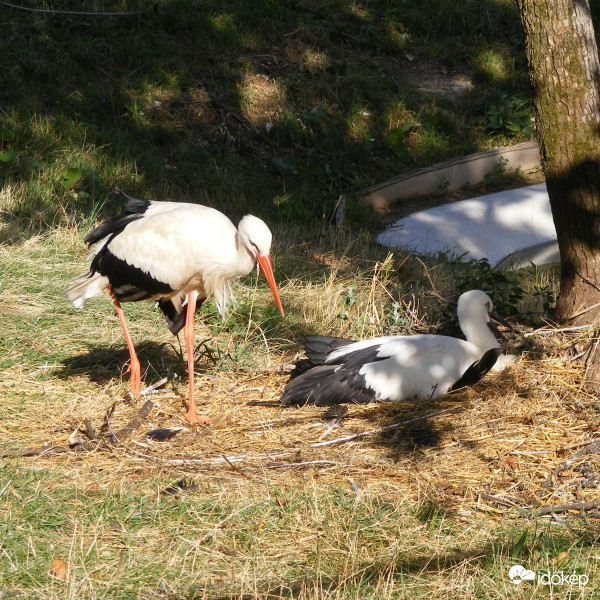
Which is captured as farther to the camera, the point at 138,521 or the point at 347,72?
the point at 347,72

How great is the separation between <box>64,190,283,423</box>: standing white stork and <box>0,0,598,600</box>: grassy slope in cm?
47

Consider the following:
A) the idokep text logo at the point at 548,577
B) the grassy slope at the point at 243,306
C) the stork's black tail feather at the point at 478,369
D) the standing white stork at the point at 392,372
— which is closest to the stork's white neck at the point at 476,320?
the standing white stork at the point at 392,372

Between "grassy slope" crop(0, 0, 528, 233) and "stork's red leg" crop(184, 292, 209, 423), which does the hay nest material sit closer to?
"stork's red leg" crop(184, 292, 209, 423)

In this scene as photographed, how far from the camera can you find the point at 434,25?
557 inches

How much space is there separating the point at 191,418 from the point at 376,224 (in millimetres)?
5851

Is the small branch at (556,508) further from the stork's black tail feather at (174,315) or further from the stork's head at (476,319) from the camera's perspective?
the stork's black tail feather at (174,315)

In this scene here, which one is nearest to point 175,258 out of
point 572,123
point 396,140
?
point 572,123

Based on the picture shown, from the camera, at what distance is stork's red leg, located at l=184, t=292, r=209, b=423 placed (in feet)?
14.5

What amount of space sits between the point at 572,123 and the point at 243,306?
2532mm

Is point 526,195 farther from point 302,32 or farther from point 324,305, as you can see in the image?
point 324,305

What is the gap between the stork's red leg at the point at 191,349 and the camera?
4434 mm

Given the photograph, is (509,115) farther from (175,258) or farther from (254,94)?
(175,258)

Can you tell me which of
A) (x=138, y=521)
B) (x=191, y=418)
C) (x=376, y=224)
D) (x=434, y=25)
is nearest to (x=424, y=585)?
(x=138, y=521)

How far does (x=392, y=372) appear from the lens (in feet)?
15.0
